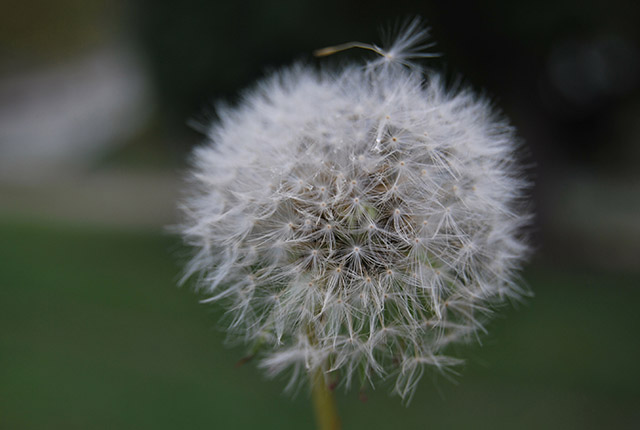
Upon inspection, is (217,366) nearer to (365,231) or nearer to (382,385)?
(382,385)

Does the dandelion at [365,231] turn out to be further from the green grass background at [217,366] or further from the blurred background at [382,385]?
the blurred background at [382,385]

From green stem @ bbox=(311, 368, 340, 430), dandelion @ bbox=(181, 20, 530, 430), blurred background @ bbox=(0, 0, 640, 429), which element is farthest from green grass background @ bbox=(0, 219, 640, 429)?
green stem @ bbox=(311, 368, 340, 430)

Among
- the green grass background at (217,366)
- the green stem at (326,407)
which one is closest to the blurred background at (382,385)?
the green grass background at (217,366)

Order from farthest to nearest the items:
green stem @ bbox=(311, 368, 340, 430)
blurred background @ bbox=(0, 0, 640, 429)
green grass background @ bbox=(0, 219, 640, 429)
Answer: blurred background @ bbox=(0, 0, 640, 429), green grass background @ bbox=(0, 219, 640, 429), green stem @ bbox=(311, 368, 340, 430)

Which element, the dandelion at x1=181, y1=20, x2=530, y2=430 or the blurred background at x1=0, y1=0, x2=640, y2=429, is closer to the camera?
the dandelion at x1=181, y1=20, x2=530, y2=430

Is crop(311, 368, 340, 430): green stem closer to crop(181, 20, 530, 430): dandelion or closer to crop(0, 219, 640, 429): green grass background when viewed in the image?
crop(181, 20, 530, 430): dandelion

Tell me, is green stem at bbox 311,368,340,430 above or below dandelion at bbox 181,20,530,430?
below

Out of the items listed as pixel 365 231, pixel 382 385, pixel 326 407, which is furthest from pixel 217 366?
pixel 365 231
